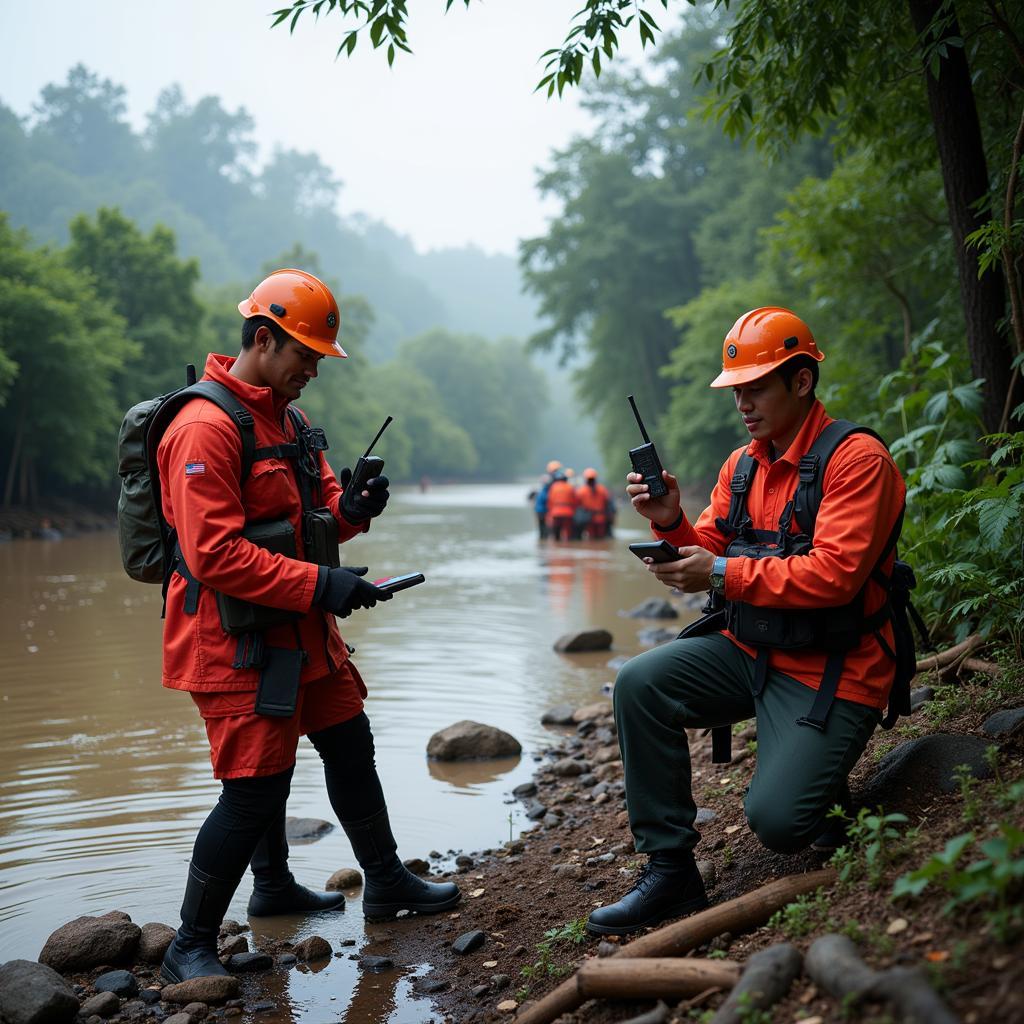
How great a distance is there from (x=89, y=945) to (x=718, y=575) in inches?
102

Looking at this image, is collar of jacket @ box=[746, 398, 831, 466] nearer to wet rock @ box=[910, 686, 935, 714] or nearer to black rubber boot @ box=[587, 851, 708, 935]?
black rubber boot @ box=[587, 851, 708, 935]

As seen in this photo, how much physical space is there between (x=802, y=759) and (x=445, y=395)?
114337mm

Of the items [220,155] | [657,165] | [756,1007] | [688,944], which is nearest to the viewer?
[756,1007]

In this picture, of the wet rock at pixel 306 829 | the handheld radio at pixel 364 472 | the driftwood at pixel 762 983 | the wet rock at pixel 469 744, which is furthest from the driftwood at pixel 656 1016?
the wet rock at pixel 469 744

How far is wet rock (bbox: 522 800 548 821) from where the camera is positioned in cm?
574

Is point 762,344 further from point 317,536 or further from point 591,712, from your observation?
point 591,712

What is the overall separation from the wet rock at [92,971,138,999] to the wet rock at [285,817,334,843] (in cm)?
168

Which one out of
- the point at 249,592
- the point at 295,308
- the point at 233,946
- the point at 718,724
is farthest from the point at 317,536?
the point at 718,724

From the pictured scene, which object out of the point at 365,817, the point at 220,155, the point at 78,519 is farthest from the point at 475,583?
the point at 220,155

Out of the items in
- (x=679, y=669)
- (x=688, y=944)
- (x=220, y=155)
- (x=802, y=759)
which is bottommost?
(x=688, y=944)

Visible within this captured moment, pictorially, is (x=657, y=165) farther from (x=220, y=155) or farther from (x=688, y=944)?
(x=220, y=155)

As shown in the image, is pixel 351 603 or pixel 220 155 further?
pixel 220 155

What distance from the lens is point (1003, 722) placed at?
4129 millimetres

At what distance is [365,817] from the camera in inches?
174
